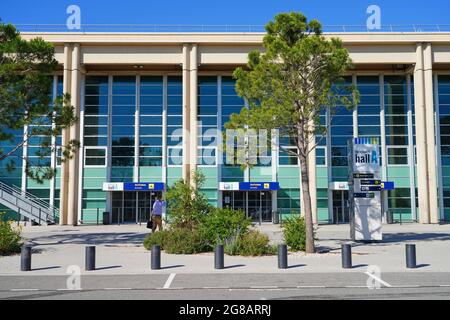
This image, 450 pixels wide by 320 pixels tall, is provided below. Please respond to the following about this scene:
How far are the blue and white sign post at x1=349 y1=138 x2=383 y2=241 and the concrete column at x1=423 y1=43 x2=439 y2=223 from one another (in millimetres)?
13978

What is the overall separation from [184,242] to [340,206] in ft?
64.6

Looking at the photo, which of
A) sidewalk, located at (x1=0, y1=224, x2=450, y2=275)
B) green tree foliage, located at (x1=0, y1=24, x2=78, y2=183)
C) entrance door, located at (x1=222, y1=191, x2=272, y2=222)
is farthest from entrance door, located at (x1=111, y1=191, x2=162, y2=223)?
green tree foliage, located at (x1=0, y1=24, x2=78, y2=183)

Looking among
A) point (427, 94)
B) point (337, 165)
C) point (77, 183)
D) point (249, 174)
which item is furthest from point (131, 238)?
point (427, 94)

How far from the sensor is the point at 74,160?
29859mm

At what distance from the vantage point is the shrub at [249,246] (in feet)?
48.4

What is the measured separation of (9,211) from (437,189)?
30143 millimetres

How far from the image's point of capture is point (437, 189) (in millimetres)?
31953

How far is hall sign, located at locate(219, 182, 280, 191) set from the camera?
30.8 m

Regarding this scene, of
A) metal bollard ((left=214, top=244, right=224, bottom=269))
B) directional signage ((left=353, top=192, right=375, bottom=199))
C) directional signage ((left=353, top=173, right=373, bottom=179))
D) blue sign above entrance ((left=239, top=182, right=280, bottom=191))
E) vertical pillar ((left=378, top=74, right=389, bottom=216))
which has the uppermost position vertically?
vertical pillar ((left=378, top=74, right=389, bottom=216))

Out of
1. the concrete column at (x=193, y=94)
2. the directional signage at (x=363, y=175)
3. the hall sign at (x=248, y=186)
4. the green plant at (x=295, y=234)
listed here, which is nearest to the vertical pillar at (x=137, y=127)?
the concrete column at (x=193, y=94)

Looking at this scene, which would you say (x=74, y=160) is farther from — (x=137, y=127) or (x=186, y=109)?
(x=186, y=109)

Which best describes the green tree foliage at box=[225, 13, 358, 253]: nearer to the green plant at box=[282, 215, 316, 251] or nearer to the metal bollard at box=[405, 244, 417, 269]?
the green plant at box=[282, 215, 316, 251]
